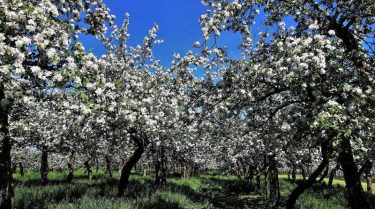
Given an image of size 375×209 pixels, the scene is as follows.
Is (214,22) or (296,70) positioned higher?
(214,22)

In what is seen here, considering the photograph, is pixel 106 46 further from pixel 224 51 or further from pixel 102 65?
pixel 224 51

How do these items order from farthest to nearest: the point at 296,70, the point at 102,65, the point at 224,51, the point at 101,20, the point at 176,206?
the point at 176,206
the point at 102,65
the point at 224,51
the point at 101,20
the point at 296,70

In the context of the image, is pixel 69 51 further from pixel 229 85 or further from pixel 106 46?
pixel 106 46

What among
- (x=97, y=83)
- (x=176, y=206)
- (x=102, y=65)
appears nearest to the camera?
(x=97, y=83)

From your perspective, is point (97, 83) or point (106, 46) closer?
point (97, 83)

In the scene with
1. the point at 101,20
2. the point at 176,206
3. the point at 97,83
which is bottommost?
the point at 176,206

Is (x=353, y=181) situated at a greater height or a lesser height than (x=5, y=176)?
lesser

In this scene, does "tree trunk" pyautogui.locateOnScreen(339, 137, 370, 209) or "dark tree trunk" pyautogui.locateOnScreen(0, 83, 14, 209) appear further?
"tree trunk" pyautogui.locateOnScreen(339, 137, 370, 209)

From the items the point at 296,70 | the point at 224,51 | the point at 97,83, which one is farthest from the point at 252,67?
the point at 97,83

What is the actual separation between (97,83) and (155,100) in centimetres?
1090

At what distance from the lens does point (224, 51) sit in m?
14.0

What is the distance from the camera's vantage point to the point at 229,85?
13227mm

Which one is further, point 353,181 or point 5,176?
point 353,181

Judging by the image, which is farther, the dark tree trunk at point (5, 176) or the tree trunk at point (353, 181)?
the tree trunk at point (353, 181)
